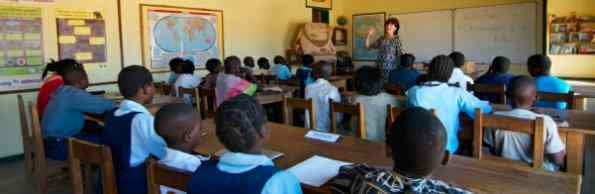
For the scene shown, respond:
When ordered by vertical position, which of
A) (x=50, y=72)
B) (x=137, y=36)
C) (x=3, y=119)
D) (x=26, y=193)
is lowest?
(x=26, y=193)

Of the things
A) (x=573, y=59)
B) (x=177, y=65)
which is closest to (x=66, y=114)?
(x=177, y=65)

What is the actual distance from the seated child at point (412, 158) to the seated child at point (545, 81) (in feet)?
8.47

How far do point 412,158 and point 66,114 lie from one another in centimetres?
258

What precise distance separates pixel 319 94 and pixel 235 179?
2.40 meters

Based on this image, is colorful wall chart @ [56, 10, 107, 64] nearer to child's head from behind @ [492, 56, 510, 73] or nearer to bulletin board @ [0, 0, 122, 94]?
bulletin board @ [0, 0, 122, 94]

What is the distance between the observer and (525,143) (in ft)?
7.23

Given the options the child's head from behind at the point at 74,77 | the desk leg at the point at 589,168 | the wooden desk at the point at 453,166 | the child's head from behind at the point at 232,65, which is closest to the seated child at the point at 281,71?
the child's head from behind at the point at 232,65

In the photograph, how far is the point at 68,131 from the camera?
304cm

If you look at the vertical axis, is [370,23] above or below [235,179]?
above

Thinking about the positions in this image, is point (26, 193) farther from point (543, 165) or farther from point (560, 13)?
point (560, 13)

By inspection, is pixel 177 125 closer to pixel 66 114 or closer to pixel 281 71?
pixel 66 114

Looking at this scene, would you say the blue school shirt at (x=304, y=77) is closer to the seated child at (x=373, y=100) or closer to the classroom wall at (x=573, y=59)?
the seated child at (x=373, y=100)

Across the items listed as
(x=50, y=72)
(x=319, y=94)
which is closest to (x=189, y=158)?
(x=319, y=94)

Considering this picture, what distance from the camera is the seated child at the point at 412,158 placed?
3.52ft
